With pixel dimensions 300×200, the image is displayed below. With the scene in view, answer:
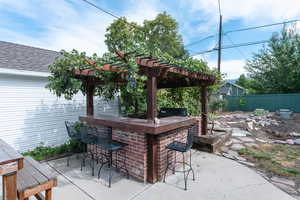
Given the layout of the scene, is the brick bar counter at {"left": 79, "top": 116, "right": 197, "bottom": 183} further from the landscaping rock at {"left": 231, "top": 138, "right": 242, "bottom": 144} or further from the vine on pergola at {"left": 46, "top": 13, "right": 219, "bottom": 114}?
the landscaping rock at {"left": 231, "top": 138, "right": 242, "bottom": 144}

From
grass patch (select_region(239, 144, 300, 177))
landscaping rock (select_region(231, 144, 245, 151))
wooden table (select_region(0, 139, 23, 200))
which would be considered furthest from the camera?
landscaping rock (select_region(231, 144, 245, 151))

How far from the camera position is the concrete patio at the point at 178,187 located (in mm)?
2533

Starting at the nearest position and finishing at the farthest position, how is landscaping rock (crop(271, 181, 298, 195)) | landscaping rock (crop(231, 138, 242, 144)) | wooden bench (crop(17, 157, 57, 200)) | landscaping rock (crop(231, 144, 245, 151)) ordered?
wooden bench (crop(17, 157, 57, 200)) < landscaping rock (crop(271, 181, 298, 195)) < landscaping rock (crop(231, 144, 245, 151)) < landscaping rock (crop(231, 138, 242, 144))

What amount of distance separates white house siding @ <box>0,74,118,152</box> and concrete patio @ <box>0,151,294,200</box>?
1.71 m

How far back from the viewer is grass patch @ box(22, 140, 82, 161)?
13.6ft

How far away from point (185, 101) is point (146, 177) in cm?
482

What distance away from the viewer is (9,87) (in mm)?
4062

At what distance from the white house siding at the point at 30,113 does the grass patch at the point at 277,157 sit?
5375mm

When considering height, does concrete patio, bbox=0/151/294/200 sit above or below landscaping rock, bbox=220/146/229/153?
below

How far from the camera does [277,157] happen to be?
422 centimetres

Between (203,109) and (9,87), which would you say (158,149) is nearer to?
(203,109)

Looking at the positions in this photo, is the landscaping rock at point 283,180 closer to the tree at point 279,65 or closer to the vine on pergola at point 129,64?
the vine on pergola at point 129,64

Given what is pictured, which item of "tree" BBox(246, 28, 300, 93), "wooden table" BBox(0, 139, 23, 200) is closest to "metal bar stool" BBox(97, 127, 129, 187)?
"wooden table" BBox(0, 139, 23, 200)

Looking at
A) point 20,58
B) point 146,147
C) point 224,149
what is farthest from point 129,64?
point 20,58
